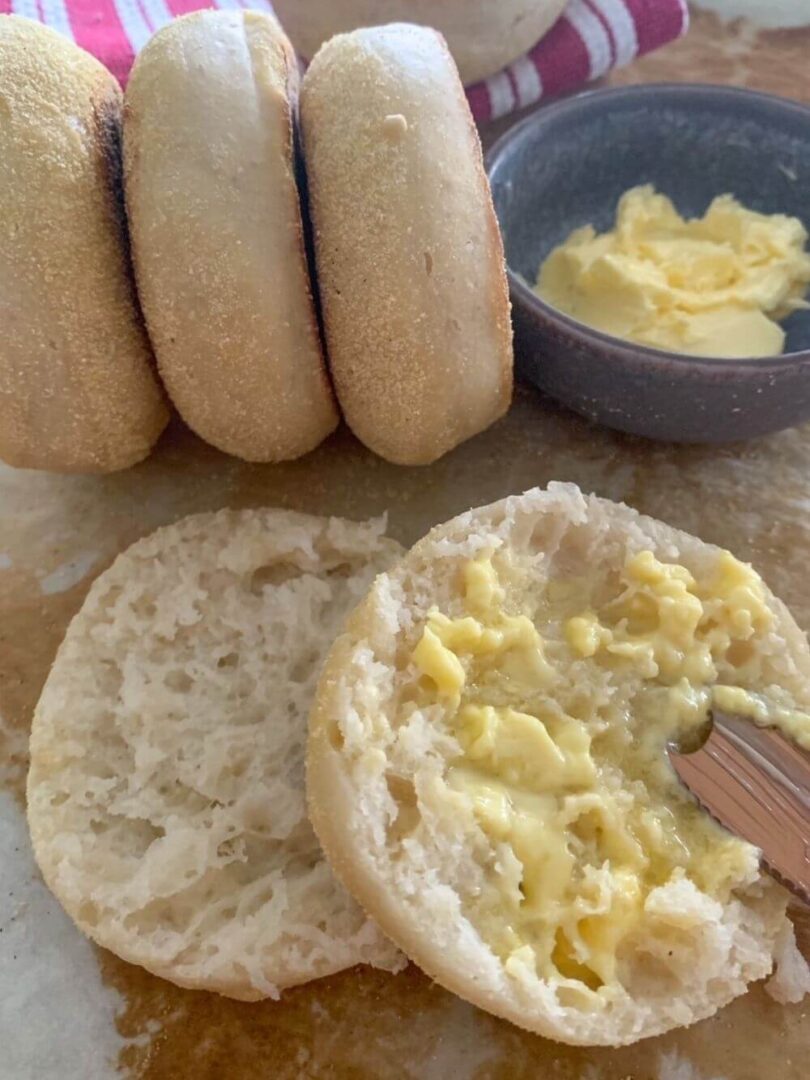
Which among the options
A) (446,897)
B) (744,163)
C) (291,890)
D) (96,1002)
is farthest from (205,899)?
(744,163)

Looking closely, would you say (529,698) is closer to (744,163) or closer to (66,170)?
(66,170)

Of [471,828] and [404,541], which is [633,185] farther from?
[471,828]

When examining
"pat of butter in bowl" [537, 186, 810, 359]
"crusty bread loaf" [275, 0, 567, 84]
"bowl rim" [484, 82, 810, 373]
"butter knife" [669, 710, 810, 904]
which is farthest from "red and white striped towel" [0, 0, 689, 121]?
"butter knife" [669, 710, 810, 904]

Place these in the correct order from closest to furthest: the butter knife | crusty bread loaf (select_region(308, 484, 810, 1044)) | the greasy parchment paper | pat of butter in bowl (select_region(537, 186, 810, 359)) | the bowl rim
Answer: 1. crusty bread loaf (select_region(308, 484, 810, 1044))
2. the butter knife
3. the greasy parchment paper
4. the bowl rim
5. pat of butter in bowl (select_region(537, 186, 810, 359))

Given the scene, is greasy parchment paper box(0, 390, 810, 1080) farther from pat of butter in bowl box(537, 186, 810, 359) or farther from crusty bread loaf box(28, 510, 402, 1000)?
pat of butter in bowl box(537, 186, 810, 359)

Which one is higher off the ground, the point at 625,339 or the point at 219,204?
the point at 219,204

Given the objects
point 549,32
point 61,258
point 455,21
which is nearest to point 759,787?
point 61,258
